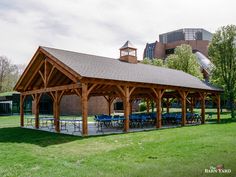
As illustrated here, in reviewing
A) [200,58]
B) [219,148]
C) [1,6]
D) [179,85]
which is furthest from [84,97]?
[200,58]

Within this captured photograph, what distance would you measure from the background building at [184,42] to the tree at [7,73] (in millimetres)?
34288

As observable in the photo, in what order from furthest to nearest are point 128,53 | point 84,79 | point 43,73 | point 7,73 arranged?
point 7,73 → point 128,53 → point 43,73 → point 84,79

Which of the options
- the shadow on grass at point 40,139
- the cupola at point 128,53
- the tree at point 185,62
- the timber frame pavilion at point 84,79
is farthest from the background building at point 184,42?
the shadow on grass at point 40,139

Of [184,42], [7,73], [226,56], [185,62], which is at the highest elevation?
[184,42]

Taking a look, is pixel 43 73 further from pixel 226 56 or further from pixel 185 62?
pixel 185 62

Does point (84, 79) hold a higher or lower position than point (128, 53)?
lower

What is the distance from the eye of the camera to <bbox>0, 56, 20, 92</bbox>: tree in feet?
168

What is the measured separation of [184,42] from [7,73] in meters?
43.4

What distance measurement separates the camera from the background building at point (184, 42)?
6083 cm

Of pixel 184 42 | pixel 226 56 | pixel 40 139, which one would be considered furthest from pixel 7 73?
pixel 184 42

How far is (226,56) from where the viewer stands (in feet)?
92.0

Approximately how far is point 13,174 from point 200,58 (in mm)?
58259

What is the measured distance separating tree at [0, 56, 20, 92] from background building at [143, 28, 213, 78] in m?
34.3

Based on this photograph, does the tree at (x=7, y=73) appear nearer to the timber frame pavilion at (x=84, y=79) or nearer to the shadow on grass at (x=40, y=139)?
the timber frame pavilion at (x=84, y=79)
